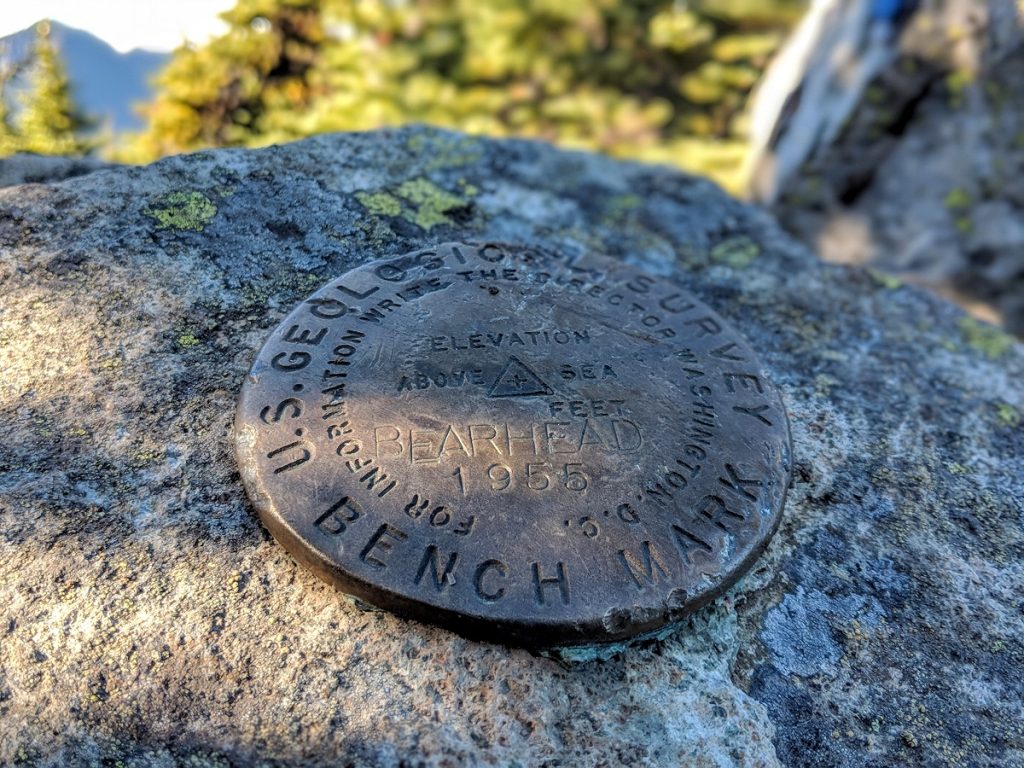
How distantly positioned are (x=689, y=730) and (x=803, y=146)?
3.84 metres

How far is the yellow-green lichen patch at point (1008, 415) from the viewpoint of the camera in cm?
205

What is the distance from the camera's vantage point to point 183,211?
2.02m

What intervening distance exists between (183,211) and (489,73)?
12.6 feet

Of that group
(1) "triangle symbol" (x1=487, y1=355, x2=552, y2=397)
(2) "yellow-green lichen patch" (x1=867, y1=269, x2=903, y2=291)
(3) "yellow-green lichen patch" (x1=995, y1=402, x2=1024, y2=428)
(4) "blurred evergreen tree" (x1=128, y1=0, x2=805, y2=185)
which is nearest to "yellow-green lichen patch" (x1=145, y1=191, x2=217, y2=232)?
(1) "triangle symbol" (x1=487, y1=355, x2=552, y2=397)

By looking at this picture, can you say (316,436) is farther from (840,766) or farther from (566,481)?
(840,766)

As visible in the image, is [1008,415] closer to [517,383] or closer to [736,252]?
[736,252]

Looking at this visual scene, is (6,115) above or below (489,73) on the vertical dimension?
below

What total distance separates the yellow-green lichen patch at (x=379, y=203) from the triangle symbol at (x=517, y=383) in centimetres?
73

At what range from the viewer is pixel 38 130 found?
415 centimetres

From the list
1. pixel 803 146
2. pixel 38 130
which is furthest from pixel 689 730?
pixel 38 130

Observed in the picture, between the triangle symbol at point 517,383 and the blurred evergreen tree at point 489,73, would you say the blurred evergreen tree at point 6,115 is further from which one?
the triangle symbol at point 517,383

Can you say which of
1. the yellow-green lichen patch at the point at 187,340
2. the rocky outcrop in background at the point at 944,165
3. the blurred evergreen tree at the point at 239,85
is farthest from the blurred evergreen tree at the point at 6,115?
the rocky outcrop in background at the point at 944,165

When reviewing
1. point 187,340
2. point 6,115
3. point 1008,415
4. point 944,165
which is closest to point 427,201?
point 187,340

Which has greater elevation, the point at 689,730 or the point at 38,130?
the point at 689,730
